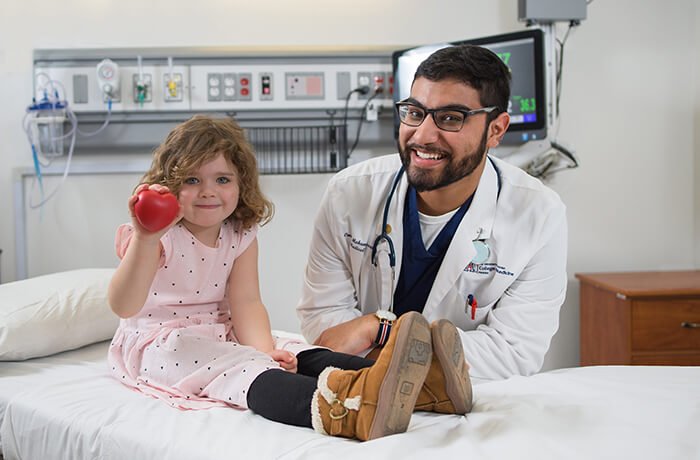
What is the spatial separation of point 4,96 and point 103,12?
1.72ft

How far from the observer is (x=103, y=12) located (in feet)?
9.11

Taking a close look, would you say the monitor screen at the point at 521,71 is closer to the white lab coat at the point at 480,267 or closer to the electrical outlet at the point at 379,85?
the electrical outlet at the point at 379,85

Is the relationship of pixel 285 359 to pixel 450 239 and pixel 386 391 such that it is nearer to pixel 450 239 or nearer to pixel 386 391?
pixel 386 391

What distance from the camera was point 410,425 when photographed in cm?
130

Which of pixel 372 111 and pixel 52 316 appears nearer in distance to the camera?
pixel 52 316

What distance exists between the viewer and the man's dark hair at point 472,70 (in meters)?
1.62

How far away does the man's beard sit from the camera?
167 centimetres

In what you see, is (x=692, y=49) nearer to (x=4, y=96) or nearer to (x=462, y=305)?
(x=462, y=305)

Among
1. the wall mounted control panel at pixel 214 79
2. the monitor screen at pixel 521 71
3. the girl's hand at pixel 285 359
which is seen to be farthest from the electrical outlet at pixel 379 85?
the girl's hand at pixel 285 359

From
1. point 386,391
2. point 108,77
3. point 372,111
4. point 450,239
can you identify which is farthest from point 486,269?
point 108,77

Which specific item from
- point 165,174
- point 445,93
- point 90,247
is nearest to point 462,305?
point 445,93

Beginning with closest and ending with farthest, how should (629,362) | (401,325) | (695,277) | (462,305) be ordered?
(401,325) → (462,305) → (629,362) → (695,277)

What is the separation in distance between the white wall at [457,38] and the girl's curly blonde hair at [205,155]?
113 centimetres

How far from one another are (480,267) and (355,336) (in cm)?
35
